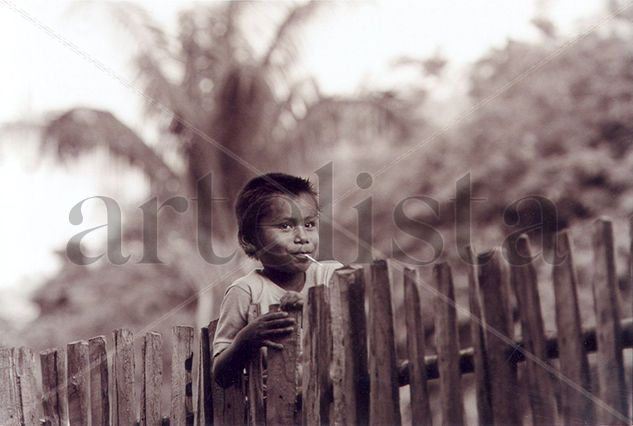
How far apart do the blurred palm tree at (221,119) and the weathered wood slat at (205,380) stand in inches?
337

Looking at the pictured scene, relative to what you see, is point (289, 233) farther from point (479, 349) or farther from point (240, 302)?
point (479, 349)

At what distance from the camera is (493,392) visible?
2678mm

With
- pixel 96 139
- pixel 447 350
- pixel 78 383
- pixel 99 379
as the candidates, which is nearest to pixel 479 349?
pixel 447 350

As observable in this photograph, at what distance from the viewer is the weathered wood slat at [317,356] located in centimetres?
306

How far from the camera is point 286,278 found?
3426mm

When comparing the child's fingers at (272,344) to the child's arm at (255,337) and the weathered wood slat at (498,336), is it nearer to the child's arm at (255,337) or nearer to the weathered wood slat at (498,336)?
the child's arm at (255,337)

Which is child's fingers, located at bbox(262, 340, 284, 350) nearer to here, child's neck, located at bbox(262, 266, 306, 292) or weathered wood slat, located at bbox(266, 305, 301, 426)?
weathered wood slat, located at bbox(266, 305, 301, 426)

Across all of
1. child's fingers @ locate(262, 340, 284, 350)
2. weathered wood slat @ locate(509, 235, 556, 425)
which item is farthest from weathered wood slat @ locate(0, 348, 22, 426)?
weathered wood slat @ locate(509, 235, 556, 425)

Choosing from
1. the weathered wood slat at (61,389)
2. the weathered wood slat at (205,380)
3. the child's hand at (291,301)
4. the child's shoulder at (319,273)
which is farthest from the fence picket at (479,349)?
the weathered wood slat at (61,389)

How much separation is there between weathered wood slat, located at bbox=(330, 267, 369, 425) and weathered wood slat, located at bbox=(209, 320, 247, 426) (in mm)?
573

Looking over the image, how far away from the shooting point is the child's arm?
313 cm

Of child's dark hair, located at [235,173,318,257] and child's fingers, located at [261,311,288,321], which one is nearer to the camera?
child's fingers, located at [261,311,288,321]

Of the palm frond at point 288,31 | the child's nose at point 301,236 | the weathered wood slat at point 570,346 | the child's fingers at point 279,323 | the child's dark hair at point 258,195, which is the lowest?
the weathered wood slat at point 570,346

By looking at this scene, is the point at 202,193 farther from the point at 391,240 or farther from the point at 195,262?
the point at 391,240
